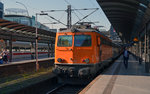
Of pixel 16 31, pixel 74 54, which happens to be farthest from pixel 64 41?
pixel 16 31

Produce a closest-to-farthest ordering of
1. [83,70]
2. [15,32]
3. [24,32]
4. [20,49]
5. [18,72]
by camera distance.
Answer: [83,70]
[18,72]
[15,32]
[24,32]
[20,49]

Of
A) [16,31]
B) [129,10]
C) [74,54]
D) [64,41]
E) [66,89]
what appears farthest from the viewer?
[16,31]

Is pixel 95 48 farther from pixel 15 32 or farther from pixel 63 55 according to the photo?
pixel 15 32

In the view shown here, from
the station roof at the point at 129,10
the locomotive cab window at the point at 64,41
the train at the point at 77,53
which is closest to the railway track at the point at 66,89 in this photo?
the train at the point at 77,53

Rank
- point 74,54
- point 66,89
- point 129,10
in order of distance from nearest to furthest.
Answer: point 74,54, point 66,89, point 129,10

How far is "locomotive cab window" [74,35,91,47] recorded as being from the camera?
34.6 feet

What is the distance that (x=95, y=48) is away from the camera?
1061 cm

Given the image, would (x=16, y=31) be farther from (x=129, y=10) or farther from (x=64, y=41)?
(x=129, y=10)

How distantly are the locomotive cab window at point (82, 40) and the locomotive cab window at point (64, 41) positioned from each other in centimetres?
36

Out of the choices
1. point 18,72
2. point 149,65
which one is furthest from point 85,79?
point 18,72

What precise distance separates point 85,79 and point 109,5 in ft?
28.6

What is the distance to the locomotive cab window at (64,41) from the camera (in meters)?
10.8

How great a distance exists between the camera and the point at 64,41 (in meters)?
10.9

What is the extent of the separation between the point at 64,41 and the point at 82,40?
1.09 meters
